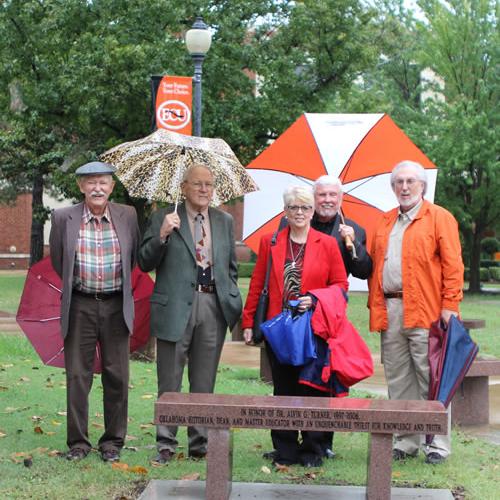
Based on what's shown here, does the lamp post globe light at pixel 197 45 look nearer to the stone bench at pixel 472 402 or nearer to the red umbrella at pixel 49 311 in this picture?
the stone bench at pixel 472 402

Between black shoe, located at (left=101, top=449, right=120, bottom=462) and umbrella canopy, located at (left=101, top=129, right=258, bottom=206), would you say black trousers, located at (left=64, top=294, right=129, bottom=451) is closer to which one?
black shoe, located at (left=101, top=449, right=120, bottom=462)

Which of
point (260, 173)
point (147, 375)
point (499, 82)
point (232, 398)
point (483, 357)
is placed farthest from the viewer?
point (499, 82)

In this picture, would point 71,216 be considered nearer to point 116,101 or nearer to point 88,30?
point 116,101

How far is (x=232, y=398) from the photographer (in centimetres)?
531

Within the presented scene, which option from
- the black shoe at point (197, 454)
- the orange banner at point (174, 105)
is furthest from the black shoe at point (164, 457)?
the orange banner at point (174, 105)

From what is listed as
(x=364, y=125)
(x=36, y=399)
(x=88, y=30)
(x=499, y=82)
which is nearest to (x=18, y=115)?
(x=88, y=30)

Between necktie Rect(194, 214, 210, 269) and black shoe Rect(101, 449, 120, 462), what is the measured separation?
137cm

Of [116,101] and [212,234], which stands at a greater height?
[116,101]

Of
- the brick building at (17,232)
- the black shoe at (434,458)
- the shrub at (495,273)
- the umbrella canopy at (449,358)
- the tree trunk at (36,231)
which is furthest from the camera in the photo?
the brick building at (17,232)

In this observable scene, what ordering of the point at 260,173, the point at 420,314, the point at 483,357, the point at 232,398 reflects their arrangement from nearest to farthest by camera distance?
the point at 232,398, the point at 420,314, the point at 260,173, the point at 483,357

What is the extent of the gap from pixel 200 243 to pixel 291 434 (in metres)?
1.40

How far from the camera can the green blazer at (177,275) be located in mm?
6082

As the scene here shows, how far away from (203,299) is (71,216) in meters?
1.03

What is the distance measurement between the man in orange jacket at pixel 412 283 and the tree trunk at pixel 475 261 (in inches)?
923
